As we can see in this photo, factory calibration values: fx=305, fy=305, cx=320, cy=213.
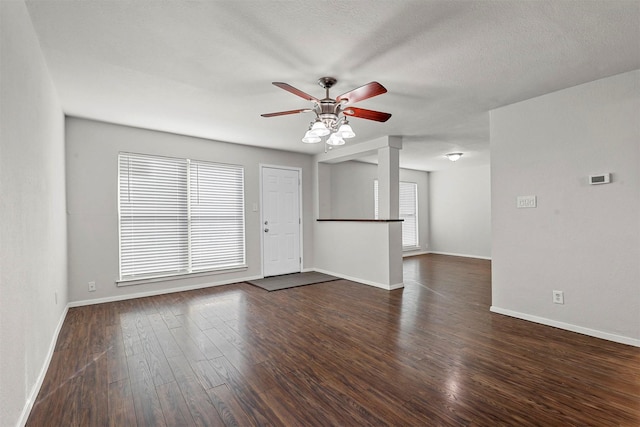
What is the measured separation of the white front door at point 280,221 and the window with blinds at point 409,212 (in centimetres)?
371

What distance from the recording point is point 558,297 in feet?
10.4

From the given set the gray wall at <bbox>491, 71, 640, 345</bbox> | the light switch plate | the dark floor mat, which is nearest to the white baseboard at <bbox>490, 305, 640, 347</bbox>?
the gray wall at <bbox>491, 71, 640, 345</bbox>

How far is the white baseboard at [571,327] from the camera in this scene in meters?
2.74

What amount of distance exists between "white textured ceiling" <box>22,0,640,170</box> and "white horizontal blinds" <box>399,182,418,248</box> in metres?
4.94

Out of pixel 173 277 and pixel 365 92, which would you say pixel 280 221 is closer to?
pixel 173 277

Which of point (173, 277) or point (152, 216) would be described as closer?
point (152, 216)

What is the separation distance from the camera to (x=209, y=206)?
16.7ft

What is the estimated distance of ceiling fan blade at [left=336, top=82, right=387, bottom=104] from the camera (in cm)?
233

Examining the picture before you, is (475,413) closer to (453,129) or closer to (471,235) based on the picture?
(453,129)

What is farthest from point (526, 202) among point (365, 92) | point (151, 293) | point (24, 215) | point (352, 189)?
point (151, 293)

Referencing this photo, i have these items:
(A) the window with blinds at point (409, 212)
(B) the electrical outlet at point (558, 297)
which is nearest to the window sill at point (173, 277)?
(B) the electrical outlet at point (558, 297)

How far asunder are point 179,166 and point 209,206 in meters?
0.78

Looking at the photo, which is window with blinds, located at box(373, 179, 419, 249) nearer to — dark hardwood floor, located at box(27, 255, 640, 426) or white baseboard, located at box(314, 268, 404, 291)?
white baseboard, located at box(314, 268, 404, 291)

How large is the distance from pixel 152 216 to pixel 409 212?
6.62m
